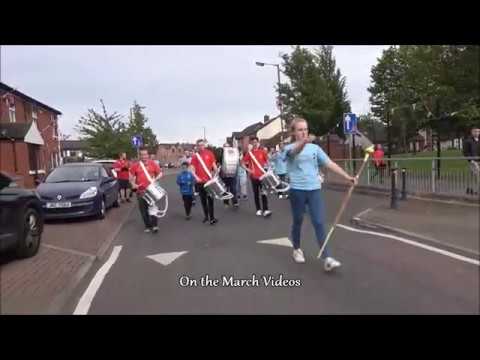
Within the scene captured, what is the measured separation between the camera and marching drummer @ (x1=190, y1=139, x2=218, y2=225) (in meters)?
8.52

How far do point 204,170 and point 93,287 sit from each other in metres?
4.45

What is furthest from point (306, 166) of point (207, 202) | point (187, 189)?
point (187, 189)

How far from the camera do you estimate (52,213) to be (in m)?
9.22

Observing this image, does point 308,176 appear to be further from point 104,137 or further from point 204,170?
point 104,137

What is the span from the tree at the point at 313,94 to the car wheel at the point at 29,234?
60.3 ft

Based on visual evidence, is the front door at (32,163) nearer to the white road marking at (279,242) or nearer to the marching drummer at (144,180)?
the marching drummer at (144,180)

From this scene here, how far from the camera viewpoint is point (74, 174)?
10844 mm

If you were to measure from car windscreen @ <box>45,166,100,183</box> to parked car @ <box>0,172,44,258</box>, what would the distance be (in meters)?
4.46

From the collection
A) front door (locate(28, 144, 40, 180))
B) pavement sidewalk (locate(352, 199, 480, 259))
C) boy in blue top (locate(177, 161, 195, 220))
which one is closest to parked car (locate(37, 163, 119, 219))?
front door (locate(28, 144, 40, 180))

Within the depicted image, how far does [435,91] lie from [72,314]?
849 centimetres
